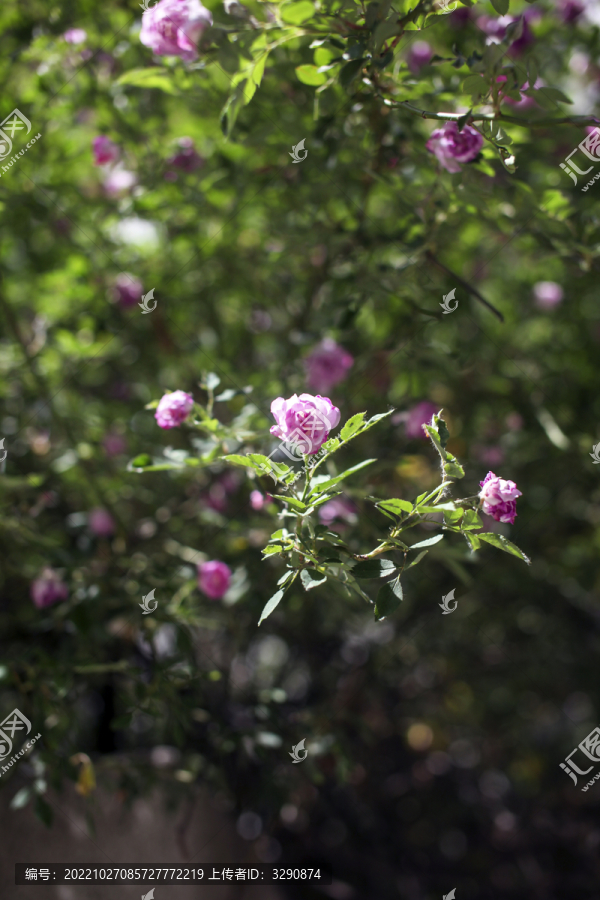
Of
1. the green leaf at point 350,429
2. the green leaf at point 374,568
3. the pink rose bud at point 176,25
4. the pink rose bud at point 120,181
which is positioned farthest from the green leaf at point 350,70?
the pink rose bud at point 120,181

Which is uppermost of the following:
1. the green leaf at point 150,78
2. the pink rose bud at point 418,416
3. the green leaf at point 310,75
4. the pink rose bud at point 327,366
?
the green leaf at point 150,78

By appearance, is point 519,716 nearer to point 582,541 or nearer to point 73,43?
point 582,541

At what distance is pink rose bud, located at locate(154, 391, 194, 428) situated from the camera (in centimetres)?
96

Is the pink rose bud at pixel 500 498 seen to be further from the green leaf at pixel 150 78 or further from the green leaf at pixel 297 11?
the green leaf at pixel 150 78

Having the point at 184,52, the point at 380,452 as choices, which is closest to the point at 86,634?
the point at 380,452

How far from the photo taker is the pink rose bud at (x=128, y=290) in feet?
5.38

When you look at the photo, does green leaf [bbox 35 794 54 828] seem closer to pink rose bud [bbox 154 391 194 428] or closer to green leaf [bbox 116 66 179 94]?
pink rose bud [bbox 154 391 194 428]

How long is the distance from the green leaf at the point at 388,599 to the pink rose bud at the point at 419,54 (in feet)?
4.37

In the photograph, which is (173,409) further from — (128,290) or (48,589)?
(128,290)

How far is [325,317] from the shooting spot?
1.36m

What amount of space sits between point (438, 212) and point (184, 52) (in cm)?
53

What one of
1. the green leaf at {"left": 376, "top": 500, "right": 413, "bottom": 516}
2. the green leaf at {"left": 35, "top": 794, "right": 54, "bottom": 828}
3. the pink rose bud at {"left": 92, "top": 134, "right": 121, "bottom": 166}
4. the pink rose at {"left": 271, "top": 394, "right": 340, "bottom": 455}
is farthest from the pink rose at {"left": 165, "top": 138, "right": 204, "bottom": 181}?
the green leaf at {"left": 35, "top": 794, "right": 54, "bottom": 828}

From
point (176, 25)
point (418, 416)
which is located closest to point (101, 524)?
point (418, 416)

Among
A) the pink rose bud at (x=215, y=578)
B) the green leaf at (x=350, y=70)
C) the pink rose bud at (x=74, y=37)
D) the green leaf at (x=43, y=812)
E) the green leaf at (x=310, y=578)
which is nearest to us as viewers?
the green leaf at (x=310, y=578)
